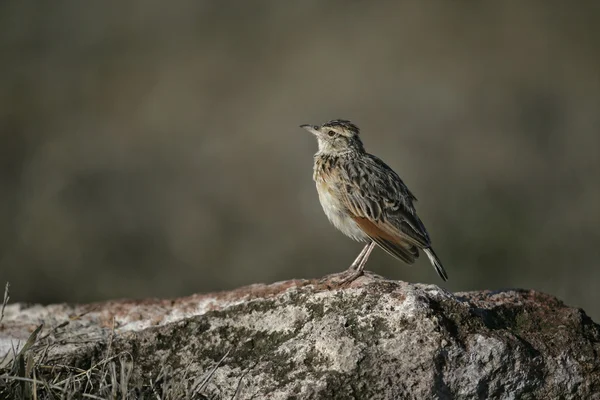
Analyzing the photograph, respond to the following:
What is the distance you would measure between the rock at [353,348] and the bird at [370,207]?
3.69ft

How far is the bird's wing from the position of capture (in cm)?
715

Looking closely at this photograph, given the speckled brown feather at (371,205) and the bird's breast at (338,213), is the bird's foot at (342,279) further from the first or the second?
the bird's breast at (338,213)

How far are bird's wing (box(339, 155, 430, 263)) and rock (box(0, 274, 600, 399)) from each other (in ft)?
3.69

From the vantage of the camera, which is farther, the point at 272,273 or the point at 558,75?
the point at 558,75

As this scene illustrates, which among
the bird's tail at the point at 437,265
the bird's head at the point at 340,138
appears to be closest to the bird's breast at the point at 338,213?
the bird's tail at the point at 437,265

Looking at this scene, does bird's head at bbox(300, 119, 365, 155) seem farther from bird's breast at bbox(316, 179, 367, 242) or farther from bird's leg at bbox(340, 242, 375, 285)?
bird's leg at bbox(340, 242, 375, 285)

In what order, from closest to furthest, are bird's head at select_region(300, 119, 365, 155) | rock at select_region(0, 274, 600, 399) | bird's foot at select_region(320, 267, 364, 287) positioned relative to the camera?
1. rock at select_region(0, 274, 600, 399)
2. bird's foot at select_region(320, 267, 364, 287)
3. bird's head at select_region(300, 119, 365, 155)

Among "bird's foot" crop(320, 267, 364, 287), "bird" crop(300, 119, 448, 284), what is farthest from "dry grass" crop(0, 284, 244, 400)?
"bird" crop(300, 119, 448, 284)

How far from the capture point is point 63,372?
5410 mm

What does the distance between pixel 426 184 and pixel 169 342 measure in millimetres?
9648

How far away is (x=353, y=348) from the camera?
16.7 ft

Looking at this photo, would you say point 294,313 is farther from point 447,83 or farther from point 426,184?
point 447,83

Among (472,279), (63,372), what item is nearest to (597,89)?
(472,279)

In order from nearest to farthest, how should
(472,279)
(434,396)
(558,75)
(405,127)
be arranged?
(434,396) → (472,279) → (405,127) → (558,75)
